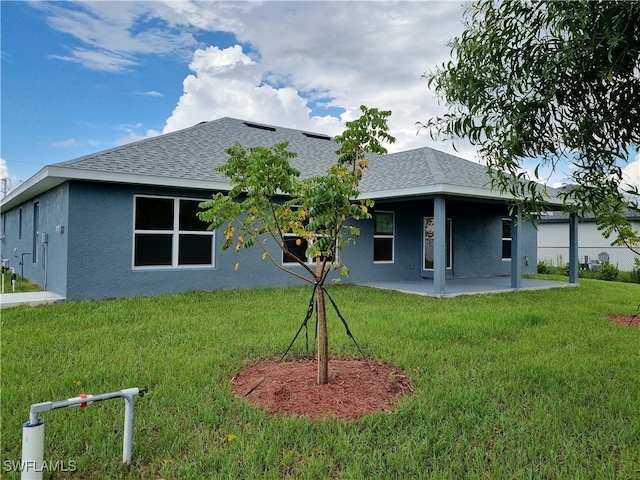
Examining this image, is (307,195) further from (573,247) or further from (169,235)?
(573,247)

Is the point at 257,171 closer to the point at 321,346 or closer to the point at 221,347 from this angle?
the point at 321,346

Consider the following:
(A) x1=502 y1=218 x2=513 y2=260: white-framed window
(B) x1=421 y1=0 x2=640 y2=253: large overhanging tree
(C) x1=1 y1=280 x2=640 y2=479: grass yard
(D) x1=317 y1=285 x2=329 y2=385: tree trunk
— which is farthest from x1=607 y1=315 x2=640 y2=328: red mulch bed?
(A) x1=502 y1=218 x2=513 y2=260: white-framed window

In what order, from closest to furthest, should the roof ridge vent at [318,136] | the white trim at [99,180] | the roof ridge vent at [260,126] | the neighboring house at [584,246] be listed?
the white trim at [99,180] → the roof ridge vent at [260,126] → the roof ridge vent at [318,136] → the neighboring house at [584,246]

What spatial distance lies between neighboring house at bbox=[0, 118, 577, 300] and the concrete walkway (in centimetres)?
25

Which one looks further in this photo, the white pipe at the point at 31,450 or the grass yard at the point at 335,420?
the grass yard at the point at 335,420

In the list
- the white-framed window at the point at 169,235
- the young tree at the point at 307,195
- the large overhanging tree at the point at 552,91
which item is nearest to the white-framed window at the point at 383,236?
the white-framed window at the point at 169,235

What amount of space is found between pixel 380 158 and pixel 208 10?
882 cm

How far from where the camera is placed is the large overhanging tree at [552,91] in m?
2.64

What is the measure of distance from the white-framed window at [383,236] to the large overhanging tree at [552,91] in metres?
9.95

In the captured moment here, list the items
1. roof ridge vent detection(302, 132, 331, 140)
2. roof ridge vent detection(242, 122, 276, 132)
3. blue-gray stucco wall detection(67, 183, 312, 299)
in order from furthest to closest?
1. roof ridge vent detection(302, 132, 331, 140)
2. roof ridge vent detection(242, 122, 276, 132)
3. blue-gray stucco wall detection(67, 183, 312, 299)

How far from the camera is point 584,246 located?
80.1 ft

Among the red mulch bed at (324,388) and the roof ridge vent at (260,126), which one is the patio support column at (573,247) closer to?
the roof ridge vent at (260,126)

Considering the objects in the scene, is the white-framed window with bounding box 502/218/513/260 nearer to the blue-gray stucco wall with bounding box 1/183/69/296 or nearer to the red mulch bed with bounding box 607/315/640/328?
the red mulch bed with bounding box 607/315/640/328

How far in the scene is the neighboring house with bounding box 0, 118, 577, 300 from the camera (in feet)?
29.8
